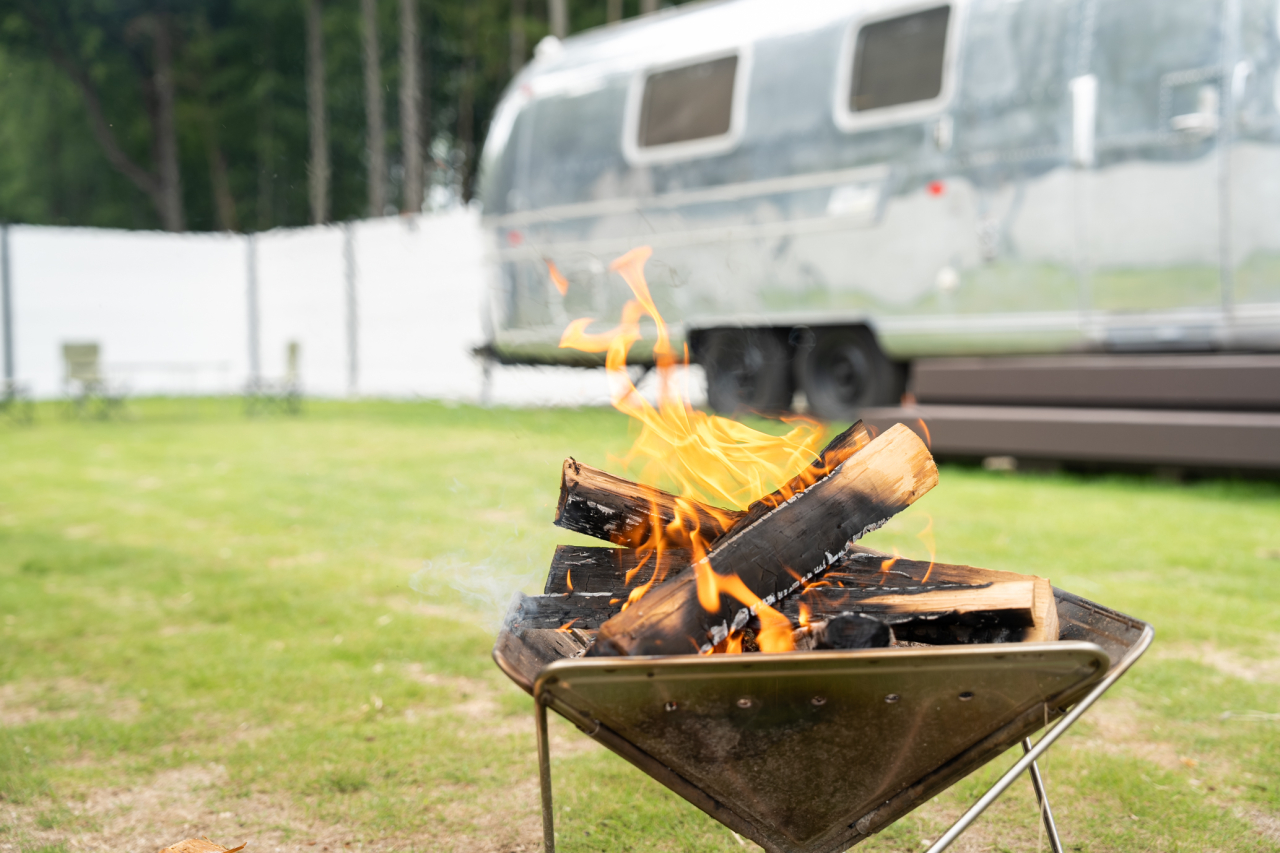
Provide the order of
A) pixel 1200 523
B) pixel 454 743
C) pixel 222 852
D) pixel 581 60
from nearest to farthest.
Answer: pixel 222 852 → pixel 454 743 → pixel 1200 523 → pixel 581 60

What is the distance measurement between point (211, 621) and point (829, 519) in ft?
9.07

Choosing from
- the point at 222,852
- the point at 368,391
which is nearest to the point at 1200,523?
the point at 222,852

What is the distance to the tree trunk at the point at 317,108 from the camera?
21312 mm

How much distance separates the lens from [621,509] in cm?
183

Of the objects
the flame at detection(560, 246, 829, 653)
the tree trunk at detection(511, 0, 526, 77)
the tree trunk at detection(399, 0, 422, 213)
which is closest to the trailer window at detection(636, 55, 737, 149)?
the flame at detection(560, 246, 829, 653)

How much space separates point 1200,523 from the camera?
4.80 meters

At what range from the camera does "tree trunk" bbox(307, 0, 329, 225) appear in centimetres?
2131

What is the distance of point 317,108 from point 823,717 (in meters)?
23.9

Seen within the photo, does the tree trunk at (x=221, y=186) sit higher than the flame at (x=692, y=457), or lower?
higher

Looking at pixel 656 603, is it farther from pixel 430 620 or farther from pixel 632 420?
pixel 430 620

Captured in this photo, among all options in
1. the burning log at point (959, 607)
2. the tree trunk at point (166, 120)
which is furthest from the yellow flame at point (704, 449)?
the tree trunk at point (166, 120)

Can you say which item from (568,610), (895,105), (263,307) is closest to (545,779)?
(568,610)

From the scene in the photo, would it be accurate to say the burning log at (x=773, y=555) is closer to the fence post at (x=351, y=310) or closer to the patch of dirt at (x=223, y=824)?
the patch of dirt at (x=223, y=824)

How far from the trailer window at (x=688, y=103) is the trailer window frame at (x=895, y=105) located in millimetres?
825
